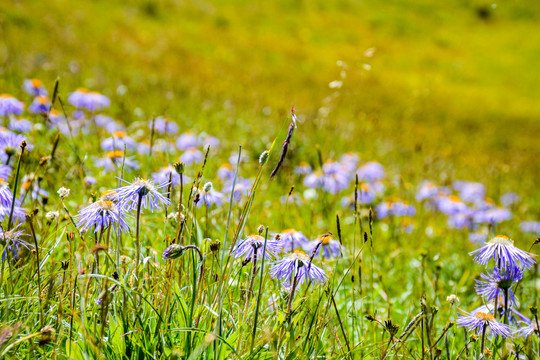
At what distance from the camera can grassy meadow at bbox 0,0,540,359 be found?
138cm

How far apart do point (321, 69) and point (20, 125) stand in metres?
14.3

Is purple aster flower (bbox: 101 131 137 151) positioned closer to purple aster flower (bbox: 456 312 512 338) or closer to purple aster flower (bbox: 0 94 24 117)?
purple aster flower (bbox: 0 94 24 117)

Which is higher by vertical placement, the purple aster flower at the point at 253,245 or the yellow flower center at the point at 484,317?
the purple aster flower at the point at 253,245

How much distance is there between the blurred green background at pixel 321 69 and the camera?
5.89 m

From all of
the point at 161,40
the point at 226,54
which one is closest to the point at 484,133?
the point at 226,54

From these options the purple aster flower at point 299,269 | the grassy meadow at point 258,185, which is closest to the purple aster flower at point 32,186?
the grassy meadow at point 258,185

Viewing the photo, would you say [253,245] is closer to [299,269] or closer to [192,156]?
[299,269]

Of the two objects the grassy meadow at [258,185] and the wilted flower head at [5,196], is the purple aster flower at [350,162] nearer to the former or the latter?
the grassy meadow at [258,185]

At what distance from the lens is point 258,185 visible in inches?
117

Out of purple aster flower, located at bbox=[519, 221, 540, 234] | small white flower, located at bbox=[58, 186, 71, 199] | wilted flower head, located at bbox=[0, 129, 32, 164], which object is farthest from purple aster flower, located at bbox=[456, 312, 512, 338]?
purple aster flower, located at bbox=[519, 221, 540, 234]

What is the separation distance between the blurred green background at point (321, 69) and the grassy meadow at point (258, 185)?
0.10m

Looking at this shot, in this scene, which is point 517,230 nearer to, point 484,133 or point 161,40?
point 484,133

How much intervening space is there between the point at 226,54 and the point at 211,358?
15.1 m

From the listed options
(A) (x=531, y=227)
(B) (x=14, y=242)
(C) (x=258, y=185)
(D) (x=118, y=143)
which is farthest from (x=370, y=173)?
(B) (x=14, y=242)
